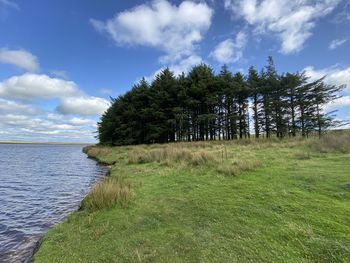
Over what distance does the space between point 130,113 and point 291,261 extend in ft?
147

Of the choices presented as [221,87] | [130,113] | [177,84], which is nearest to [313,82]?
[221,87]

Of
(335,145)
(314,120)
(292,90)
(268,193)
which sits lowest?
(268,193)

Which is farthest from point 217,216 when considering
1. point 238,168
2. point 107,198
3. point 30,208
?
point 30,208

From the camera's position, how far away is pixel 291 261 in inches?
164

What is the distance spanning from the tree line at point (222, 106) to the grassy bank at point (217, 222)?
29.9 metres

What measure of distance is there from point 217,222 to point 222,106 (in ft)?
127

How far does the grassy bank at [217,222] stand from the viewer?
4.62m

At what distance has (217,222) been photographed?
5984mm

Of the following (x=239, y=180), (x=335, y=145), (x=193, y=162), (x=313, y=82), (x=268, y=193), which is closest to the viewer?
(x=268, y=193)

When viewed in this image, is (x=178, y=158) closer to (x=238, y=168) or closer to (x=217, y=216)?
(x=238, y=168)

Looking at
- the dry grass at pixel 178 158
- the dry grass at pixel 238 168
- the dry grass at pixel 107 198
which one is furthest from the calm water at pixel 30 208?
the dry grass at pixel 238 168

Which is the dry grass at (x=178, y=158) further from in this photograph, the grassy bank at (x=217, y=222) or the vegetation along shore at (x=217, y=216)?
the grassy bank at (x=217, y=222)

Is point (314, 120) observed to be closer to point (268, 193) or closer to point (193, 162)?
point (193, 162)

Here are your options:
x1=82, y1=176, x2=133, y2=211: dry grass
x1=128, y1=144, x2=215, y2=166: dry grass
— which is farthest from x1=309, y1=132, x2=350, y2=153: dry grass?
x1=82, y1=176, x2=133, y2=211: dry grass
